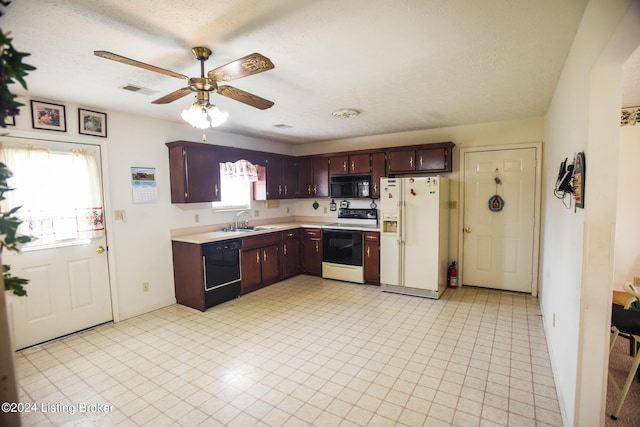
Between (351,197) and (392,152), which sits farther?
(351,197)

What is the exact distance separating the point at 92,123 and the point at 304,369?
341 cm

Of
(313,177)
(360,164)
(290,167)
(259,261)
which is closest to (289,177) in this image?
(290,167)

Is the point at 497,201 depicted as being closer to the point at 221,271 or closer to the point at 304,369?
the point at 304,369

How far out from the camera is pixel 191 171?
4.00 m

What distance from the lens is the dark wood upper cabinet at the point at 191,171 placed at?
395 cm

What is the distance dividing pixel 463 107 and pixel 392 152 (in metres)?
1.39

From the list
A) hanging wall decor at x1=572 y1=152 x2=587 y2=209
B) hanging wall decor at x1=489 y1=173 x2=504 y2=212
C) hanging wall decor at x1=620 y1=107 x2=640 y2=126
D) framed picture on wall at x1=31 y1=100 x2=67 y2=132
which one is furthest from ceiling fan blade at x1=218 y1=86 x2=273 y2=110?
hanging wall decor at x1=620 y1=107 x2=640 y2=126

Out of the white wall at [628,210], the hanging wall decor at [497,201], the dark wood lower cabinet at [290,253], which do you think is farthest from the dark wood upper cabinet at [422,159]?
the white wall at [628,210]

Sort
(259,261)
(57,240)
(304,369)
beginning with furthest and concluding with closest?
(259,261) → (57,240) → (304,369)

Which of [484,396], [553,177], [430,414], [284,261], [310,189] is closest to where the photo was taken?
[430,414]

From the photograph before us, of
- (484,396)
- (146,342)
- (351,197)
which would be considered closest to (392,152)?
(351,197)

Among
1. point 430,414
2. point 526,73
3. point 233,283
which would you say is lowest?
point 430,414

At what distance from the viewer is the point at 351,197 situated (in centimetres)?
529

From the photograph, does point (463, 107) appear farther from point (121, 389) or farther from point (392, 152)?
point (121, 389)
